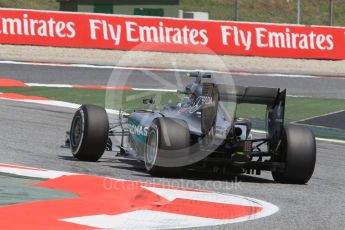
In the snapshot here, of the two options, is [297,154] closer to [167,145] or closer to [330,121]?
[167,145]

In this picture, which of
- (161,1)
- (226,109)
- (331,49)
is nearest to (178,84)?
(331,49)

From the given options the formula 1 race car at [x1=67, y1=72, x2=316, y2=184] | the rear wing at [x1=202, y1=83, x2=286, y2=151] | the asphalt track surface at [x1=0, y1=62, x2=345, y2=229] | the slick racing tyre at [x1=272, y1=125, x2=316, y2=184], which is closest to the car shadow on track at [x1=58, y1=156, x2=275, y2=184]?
the asphalt track surface at [x1=0, y1=62, x2=345, y2=229]

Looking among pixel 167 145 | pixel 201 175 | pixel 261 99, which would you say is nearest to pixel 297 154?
pixel 261 99

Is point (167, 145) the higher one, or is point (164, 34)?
point (164, 34)

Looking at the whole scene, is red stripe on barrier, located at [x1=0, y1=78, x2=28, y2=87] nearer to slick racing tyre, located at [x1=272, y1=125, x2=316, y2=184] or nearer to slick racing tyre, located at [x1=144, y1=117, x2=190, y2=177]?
slick racing tyre, located at [x1=144, y1=117, x2=190, y2=177]

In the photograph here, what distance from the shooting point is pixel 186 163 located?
435 inches

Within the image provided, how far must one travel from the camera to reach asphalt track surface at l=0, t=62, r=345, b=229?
9.02 m

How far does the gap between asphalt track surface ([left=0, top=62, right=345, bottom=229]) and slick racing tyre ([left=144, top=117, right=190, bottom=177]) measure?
0.13 metres

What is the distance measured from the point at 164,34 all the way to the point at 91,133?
21178 millimetres

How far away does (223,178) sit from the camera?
38.5ft

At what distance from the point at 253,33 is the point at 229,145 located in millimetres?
22782

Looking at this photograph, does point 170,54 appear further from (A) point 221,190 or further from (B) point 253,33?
(A) point 221,190

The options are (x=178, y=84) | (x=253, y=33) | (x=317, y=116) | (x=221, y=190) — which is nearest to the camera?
(x=221, y=190)

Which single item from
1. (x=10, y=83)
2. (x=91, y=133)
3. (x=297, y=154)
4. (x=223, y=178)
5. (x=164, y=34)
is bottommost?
(x=223, y=178)
